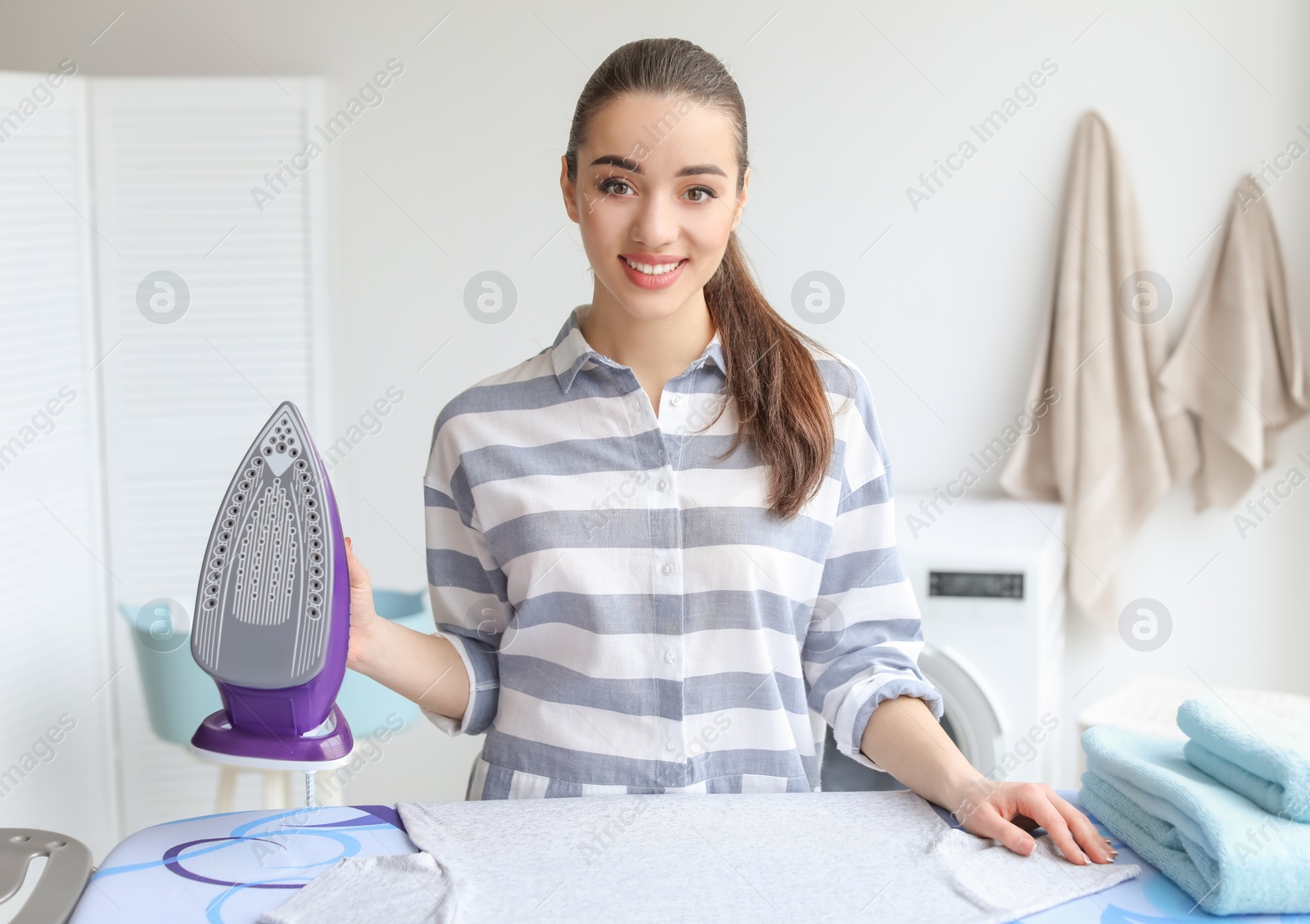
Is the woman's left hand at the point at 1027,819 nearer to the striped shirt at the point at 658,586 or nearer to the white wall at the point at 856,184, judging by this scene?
the striped shirt at the point at 658,586

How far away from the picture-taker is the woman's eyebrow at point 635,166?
2.89 feet

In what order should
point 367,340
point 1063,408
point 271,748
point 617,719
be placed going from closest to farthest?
point 271,748 → point 617,719 → point 1063,408 → point 367,340

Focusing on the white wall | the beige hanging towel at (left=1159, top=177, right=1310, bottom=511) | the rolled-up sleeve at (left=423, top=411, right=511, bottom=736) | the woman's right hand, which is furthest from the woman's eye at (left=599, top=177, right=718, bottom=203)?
the beige hanging towel at (left=1159, top=177, right=1310, bottom=511)

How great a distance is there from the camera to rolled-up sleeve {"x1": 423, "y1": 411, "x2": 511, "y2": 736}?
0.98m

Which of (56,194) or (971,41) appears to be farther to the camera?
(971,41)

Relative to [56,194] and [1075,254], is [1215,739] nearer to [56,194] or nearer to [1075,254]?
[1075,254]

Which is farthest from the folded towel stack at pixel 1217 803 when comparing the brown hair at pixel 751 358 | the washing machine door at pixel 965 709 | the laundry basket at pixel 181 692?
the laundry basket at pixel 181 692

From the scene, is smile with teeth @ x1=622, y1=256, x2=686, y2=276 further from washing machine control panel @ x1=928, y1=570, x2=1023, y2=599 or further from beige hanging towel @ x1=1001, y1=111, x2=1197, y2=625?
beige hanging towel @ x1=1001, y1=111, x2=1197, y2=625

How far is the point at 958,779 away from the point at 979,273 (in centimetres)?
151

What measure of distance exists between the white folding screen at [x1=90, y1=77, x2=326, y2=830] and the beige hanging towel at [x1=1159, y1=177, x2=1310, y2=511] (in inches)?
63.1

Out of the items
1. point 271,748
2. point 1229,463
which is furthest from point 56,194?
point 1229,463

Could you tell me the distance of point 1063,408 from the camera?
2.07 meters

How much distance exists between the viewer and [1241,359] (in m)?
1.99

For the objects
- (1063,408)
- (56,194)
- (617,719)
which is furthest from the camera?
(1063,408)
